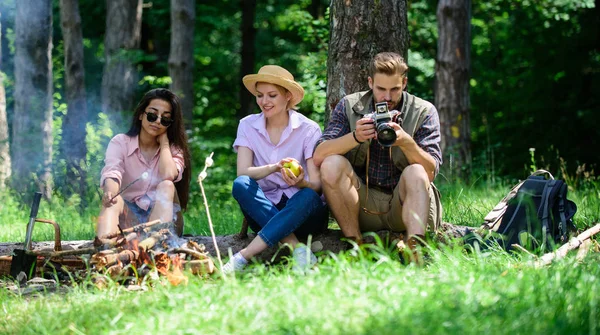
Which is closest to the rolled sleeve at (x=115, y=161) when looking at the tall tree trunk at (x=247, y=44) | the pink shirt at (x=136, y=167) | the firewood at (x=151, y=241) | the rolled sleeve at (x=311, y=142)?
the pink shirt at (x=136, y=167)

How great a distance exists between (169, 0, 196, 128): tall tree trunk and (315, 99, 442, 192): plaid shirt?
7947mm

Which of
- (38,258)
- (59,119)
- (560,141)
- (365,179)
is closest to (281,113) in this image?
(365,179)

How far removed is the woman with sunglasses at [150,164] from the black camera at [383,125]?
1.57 metres

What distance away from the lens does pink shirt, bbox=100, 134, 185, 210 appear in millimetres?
5676

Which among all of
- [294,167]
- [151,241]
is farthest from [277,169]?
[151,241]

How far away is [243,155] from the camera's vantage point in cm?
550

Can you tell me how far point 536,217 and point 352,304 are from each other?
85.5 inches

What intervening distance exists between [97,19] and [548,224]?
51.9 ft

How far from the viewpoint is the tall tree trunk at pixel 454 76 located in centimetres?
1066

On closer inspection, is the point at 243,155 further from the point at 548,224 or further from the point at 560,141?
the point at 560,141

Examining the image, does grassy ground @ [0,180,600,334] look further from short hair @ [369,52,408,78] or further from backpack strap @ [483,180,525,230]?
short hair @ [369,52,408,78]

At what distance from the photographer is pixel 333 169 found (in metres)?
5.12

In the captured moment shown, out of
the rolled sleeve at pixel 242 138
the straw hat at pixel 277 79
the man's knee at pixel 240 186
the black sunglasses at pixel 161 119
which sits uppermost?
the straw hat at pixel 277 79

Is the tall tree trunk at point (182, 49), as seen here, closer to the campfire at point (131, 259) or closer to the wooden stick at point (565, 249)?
the campfire at point (131, 259)
